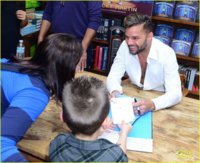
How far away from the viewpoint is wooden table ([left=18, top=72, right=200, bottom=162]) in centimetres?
120

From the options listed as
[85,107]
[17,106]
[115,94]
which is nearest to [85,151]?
[85,107]

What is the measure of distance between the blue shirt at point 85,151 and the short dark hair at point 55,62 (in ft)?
0.86

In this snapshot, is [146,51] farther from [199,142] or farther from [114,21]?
[114,21]

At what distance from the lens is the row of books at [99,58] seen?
339 cm

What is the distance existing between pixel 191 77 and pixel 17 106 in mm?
2426

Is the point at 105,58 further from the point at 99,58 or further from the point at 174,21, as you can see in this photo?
the point at 174,21

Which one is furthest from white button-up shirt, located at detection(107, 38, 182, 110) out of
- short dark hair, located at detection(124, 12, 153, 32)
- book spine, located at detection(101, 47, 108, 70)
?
book spine, located at detection(101, 47, 108, 70)

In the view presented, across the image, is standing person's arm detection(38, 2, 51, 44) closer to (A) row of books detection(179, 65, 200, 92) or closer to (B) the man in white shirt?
(B) the man in white shirt

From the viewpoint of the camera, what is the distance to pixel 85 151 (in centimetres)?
100

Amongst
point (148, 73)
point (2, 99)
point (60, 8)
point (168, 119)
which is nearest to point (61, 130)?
point (2, 99)

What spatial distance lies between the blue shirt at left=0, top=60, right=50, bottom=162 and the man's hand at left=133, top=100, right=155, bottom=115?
51cm

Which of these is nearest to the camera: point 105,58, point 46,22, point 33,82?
point 33,82

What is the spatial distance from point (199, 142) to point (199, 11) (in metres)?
1.85

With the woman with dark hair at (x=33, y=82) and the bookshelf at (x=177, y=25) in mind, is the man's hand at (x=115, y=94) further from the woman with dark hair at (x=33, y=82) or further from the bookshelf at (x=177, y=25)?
the bookshelf at (x=177, y=25)
